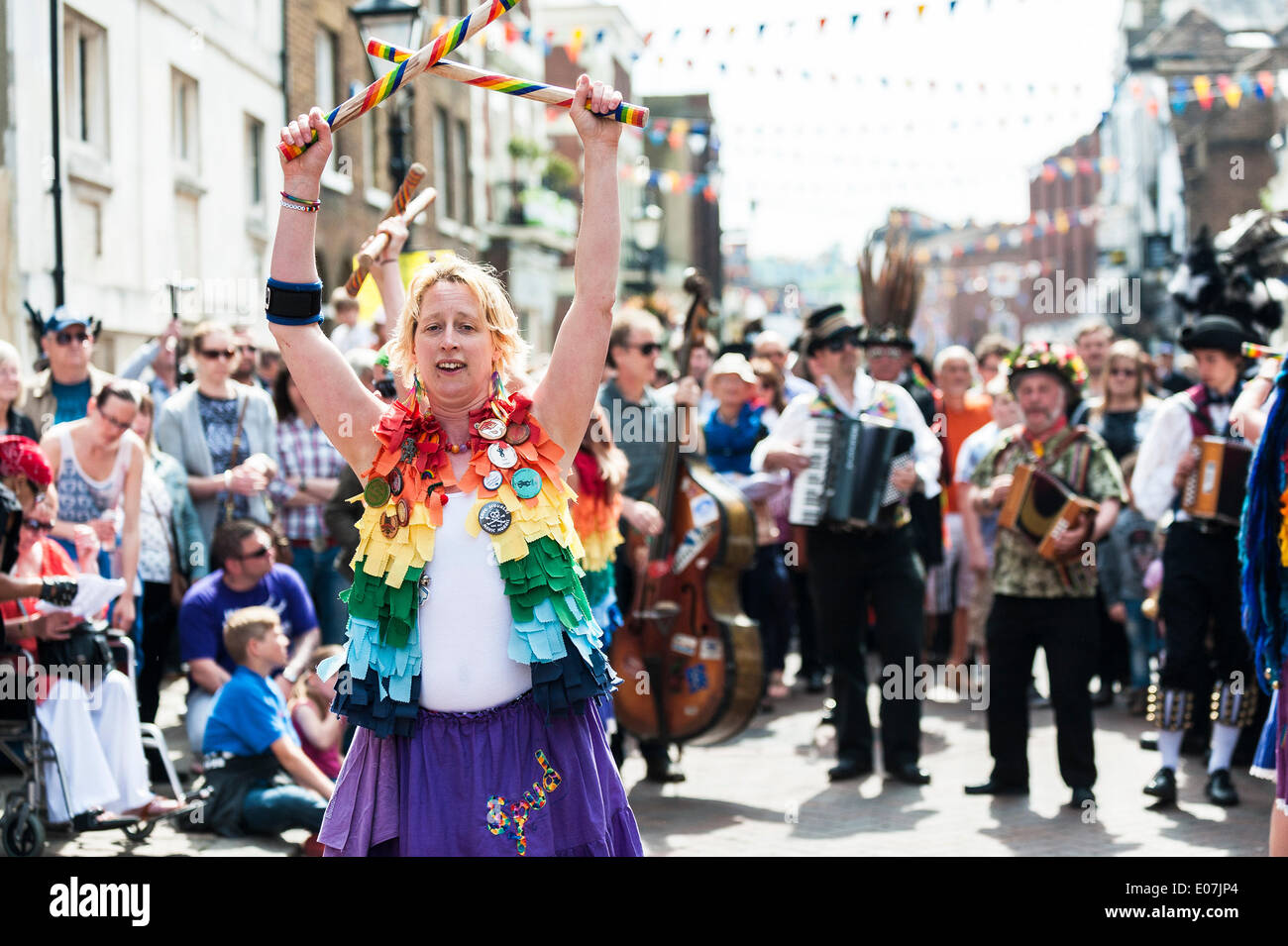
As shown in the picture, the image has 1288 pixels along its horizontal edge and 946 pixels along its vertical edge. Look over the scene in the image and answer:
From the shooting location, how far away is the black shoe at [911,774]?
7.34m

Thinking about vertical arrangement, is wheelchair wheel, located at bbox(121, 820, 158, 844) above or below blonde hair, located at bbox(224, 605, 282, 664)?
below

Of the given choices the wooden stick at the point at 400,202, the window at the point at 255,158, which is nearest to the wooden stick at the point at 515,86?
the wooden stick at the point at 400,202

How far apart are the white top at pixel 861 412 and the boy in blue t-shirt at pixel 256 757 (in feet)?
8.85

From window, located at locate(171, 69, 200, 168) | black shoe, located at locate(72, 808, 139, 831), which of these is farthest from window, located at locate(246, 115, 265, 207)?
black shoe, located at locate(72, 808, 139, 831)

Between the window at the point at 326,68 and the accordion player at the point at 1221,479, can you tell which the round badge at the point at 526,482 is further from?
the window at the point at 326,68

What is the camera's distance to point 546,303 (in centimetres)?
3409

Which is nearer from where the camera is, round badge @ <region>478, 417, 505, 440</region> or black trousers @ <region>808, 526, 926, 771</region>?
round badge @ <region>478, 417, 505, 440</region>

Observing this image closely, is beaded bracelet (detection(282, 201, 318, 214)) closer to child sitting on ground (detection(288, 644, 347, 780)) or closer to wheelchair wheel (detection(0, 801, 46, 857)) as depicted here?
wheelchair wheel (detection(0, 801, 46, 857))

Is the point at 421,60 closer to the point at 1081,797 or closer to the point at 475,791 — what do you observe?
the point at 475,791

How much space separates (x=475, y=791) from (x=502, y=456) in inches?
26.9

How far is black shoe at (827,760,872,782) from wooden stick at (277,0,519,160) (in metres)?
5.04

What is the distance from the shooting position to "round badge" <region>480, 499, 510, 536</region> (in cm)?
320
